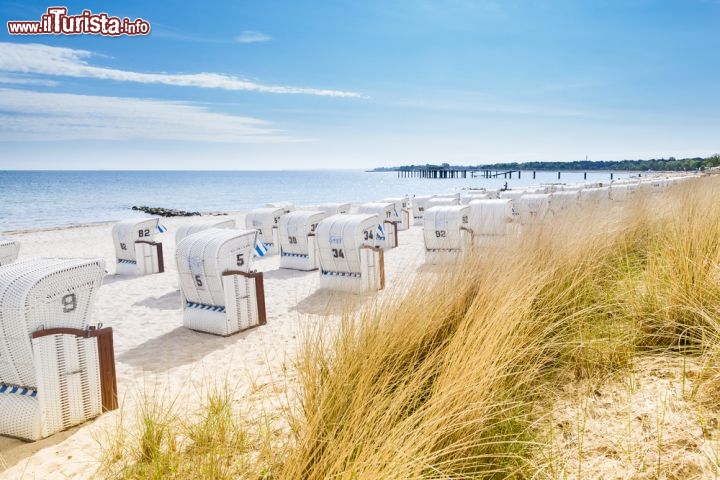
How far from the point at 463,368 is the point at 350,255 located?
751 centimetres

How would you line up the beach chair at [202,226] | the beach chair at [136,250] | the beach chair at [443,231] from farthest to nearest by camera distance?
the beach chair at [136,250], the beach chair at [443,231], the beach chair at [202,226]

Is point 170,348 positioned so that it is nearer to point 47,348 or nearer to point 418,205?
point 47,348

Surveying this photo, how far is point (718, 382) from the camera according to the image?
2537mm

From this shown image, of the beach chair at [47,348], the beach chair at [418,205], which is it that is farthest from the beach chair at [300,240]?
the beach chair at [418,205]

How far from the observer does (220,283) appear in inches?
295

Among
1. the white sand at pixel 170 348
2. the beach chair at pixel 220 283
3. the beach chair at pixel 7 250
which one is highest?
the beach chair at pixel 7 250

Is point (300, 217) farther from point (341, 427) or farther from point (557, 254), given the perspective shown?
point (341, 427)

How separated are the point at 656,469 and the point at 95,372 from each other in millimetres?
4774

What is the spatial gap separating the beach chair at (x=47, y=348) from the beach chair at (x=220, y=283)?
107 inches

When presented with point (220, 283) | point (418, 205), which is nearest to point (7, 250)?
point (220, 283)

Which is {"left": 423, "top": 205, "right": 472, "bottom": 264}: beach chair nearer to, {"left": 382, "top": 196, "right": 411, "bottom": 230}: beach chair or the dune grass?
the dune grass

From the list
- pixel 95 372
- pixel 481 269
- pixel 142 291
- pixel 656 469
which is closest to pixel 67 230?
pixel 142 291

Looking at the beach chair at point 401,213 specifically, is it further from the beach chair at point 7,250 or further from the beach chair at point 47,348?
the beach chair at point 47,348

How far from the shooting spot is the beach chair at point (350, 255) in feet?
32.4
